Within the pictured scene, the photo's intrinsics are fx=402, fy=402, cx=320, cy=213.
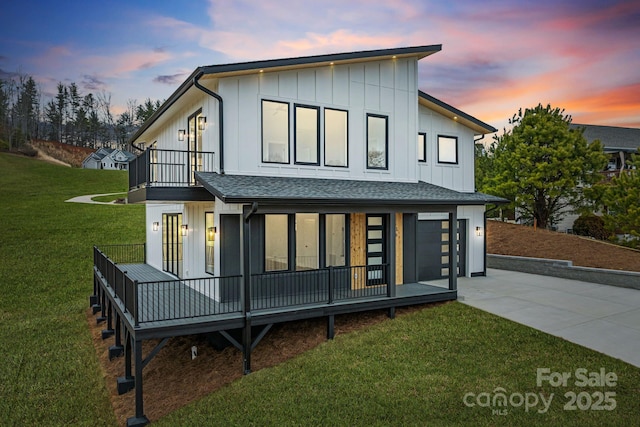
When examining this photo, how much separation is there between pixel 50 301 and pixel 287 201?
12626 mm

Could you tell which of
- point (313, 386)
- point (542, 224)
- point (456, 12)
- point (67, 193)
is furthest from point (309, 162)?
point (67, 193)

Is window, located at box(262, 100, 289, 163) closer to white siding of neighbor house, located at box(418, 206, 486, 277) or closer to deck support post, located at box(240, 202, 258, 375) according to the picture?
deck support post, located at box(240, 202, 258, 375)

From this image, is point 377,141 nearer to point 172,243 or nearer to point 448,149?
point 448,149

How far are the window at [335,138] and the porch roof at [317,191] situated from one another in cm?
61

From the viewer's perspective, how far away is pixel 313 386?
23.4 ft

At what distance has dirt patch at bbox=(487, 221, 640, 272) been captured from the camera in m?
14.8

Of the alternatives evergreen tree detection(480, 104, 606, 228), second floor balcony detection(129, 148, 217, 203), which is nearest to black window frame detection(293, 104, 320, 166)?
second floor balcony detection(129, 148, 217, 203)

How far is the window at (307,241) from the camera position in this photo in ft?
33.4

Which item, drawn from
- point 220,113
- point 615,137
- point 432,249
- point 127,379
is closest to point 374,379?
point 127,379

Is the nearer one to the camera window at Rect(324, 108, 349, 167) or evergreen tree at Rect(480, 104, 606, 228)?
window at Rect(324, 108, 349, 167)

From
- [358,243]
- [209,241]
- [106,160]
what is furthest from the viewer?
[106,160]

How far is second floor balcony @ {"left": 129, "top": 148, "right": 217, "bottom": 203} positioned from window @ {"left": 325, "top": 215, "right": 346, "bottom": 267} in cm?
322

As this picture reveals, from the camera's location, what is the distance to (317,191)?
30.6 ft

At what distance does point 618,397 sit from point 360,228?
660cm
